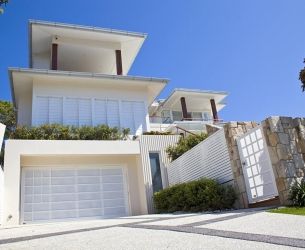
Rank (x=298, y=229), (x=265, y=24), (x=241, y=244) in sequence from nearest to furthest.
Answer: (x=241, y=244) < (x=298, y=229) < (x=265, y=24)

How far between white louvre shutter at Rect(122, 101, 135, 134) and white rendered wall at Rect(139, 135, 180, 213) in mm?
3388

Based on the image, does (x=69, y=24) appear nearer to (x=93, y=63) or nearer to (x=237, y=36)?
(x=93, y=63)

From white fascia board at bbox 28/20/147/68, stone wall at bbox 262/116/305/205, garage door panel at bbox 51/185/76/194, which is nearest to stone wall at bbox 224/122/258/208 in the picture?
stone wall at bbox 262/116/305/205

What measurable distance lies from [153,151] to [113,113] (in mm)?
4633

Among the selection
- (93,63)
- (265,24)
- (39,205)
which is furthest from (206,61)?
(93,63)

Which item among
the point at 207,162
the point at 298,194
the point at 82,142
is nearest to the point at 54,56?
the point at 82,142

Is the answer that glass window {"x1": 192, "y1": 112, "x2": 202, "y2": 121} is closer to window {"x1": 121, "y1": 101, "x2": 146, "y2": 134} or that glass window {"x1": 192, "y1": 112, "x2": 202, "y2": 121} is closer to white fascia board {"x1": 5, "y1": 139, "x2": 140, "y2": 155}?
window {"x1": 121, "y1": 101, "x2": 146, "y2": 134}

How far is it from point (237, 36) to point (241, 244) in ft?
37.2

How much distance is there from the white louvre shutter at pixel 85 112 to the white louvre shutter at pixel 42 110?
1727 mm

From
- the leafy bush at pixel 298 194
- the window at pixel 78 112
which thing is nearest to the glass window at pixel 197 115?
the window at pixel 78 112

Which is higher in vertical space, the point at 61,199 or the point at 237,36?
the point at 237,36

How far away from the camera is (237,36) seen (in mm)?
13469

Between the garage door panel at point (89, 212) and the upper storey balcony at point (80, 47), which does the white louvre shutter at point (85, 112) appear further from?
the garage door panel at point (89, 212)

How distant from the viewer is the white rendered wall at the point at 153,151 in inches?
562
